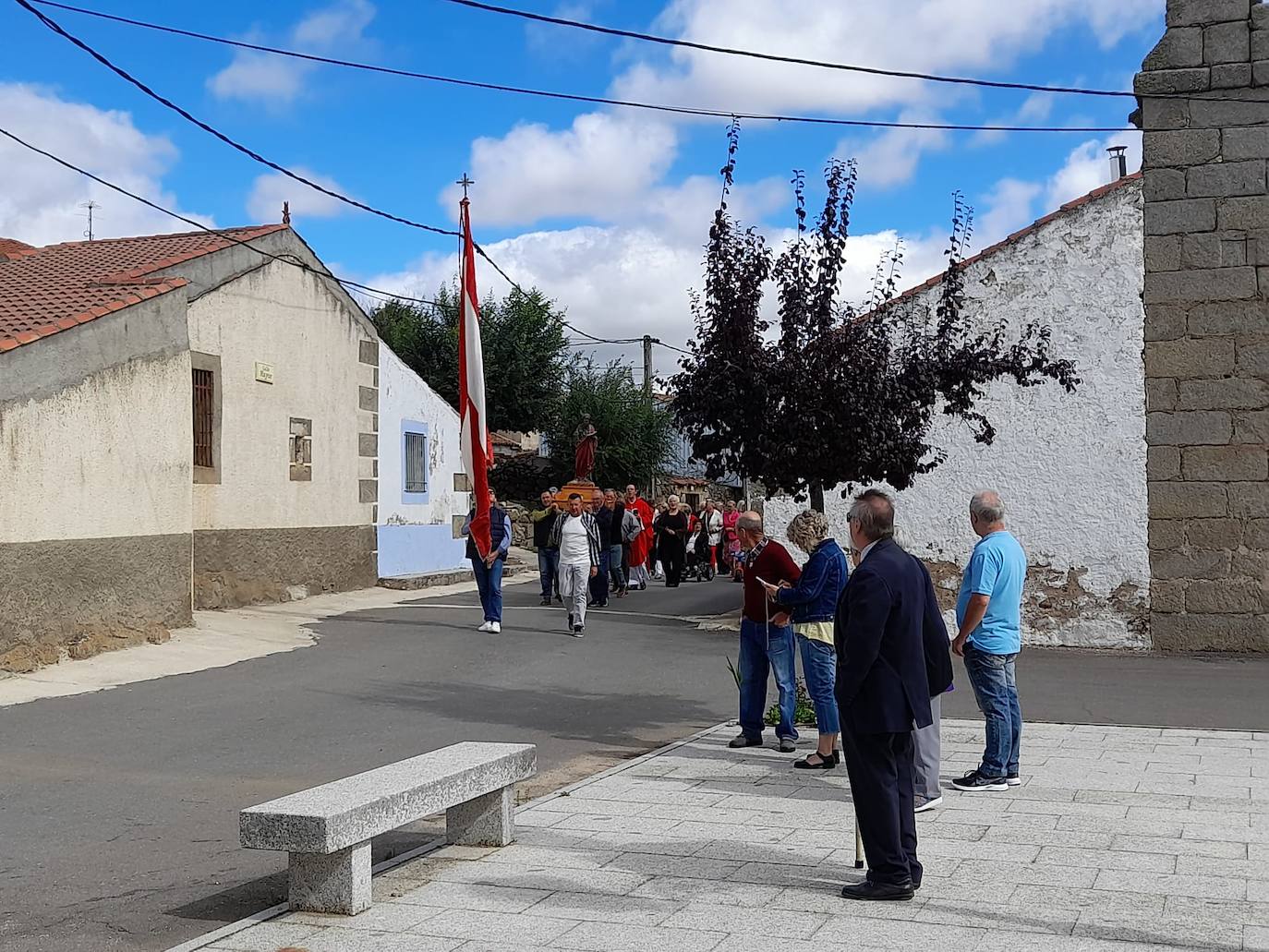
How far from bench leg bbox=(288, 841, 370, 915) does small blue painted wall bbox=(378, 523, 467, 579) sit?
57.3 ft

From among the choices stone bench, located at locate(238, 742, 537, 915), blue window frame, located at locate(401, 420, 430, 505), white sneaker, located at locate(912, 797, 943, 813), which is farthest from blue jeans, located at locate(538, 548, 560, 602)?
stone bench, located at locate(238, 742, 537, 915)

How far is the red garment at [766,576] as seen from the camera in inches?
358

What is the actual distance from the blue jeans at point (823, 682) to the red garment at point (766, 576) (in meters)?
0.41

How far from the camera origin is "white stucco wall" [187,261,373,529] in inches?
723

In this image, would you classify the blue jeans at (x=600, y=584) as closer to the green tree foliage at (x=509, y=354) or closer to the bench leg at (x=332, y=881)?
the bench leg at (x=332, y=881)

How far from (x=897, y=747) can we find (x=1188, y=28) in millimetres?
11166

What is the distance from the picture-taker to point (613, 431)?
4344cm

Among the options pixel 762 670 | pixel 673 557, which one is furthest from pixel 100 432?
pixel 673 557

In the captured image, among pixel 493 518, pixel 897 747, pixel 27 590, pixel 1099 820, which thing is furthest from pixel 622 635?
pixel 897 747

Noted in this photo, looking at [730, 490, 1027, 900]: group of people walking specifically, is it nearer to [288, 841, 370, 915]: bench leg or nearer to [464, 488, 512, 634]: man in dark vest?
[288, 841, 370, 915]: bench leg

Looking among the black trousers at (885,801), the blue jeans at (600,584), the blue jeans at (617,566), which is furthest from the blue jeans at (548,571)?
the black trousers at (885,801)

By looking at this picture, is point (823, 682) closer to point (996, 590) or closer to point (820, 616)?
point (820, 616)

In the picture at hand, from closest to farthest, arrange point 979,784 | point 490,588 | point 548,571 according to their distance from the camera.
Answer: point 979,784 → point 490,588 → point 548,571

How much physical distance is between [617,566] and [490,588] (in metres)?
7.37
